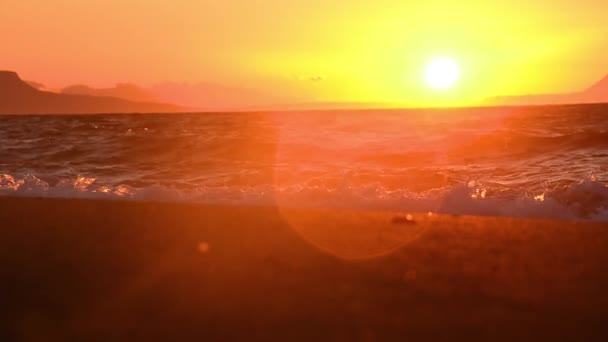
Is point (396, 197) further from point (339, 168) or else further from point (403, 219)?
point (339, 168)

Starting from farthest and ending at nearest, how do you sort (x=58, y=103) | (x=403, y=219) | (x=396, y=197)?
1. (x=58, y=103)
2. (x=396, y=197)
3. (x=403, y=219)

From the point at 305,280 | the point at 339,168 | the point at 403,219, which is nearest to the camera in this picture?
the point at 305,280

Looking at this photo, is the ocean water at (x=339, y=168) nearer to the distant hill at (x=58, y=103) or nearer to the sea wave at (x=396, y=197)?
the sea wave at (x=396, y=197)

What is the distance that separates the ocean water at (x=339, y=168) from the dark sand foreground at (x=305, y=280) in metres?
1.79

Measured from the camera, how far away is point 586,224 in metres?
5.26

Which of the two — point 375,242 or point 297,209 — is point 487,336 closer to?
point 375,242

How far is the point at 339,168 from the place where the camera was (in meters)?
11.9

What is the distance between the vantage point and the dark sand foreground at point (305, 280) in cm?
272

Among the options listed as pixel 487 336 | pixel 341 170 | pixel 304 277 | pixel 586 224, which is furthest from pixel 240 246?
pixel 341 170

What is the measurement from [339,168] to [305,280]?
8496 mm

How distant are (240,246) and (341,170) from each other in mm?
7223

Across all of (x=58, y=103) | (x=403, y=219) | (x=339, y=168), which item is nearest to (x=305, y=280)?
(x=403, y=219)

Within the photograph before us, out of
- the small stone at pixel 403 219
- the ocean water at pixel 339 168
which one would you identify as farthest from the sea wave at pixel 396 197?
the small stone at pixel 403 219

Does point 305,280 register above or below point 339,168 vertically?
below
